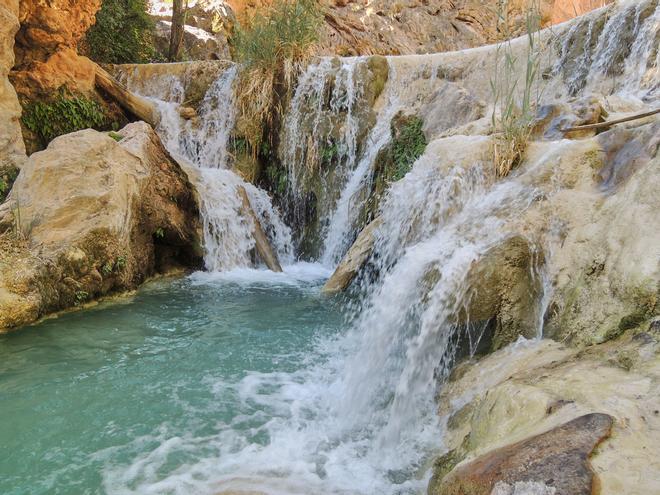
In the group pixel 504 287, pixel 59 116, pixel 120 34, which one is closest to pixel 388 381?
pixel 504 287

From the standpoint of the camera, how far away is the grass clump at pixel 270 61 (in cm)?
Result: 826

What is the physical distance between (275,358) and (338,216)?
3.86 metres

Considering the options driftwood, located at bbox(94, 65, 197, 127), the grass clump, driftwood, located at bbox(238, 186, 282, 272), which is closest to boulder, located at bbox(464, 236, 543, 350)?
driftwood, located at bbox(238, 186, 282, 272)

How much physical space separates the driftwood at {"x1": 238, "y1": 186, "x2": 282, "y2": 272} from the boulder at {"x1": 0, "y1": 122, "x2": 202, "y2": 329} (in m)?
1.12

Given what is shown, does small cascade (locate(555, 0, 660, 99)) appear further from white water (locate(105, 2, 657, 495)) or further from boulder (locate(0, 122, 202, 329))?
boulder (locate(0, 122, 202, 329))

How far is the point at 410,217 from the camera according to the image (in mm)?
4246

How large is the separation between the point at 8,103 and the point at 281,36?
4.43m

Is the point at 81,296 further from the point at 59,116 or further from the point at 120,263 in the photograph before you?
the point at 59,116

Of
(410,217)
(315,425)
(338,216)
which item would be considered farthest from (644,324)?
(338,216)

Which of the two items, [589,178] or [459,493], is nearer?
[459,493]

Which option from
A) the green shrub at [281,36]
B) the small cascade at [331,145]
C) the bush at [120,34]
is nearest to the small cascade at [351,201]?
the small cascade at [331,145]

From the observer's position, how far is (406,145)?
652 centimetres

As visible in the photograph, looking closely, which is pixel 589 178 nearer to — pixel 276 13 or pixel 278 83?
pixel 278 83

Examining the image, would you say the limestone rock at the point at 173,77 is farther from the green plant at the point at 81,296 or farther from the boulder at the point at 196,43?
the green plant at the point at 81,296
